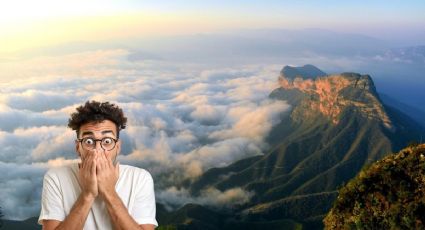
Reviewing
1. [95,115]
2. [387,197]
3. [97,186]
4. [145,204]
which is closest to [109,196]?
[97,186]

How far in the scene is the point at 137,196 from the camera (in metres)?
6.18

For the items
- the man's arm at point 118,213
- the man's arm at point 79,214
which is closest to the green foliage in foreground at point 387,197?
the man's arm at point 118,213

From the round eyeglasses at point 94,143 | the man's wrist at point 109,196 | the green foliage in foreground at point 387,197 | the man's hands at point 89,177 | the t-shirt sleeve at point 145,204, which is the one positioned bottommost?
the green foliage in foreground at point 387,197

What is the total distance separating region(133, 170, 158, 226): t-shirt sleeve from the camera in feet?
20.1

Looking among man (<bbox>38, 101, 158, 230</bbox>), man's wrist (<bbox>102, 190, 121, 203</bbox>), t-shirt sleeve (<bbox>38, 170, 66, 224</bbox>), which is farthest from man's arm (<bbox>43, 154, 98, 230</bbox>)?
t-shirt sleeve (<bbox>38, 170, 66, 224</bbox>)

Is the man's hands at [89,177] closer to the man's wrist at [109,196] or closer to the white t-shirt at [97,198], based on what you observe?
the man's wrist at [109,196]

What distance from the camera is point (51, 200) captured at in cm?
597

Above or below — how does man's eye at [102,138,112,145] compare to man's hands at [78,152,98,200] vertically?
above

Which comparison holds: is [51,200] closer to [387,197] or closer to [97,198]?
[97,198]

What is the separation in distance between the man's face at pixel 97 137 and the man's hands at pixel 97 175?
9 cm

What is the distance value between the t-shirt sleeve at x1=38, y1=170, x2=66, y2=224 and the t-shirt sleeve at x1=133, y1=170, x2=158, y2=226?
86 centimetres

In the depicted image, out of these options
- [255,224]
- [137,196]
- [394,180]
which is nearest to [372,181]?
[394,180]

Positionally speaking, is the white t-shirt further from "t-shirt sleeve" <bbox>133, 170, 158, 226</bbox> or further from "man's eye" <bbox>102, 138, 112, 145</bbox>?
"man's eye" <bbox>102, 138, 112, 145</bbox>

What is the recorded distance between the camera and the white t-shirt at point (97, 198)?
598cm
